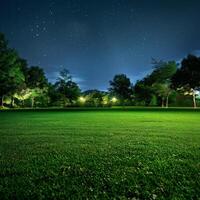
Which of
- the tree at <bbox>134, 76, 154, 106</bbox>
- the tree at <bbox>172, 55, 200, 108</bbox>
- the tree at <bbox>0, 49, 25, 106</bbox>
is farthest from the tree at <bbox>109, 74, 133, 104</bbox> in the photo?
the tree at <bbox>0, 49, 25, 106</bbox>

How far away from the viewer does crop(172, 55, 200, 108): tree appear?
145 ft

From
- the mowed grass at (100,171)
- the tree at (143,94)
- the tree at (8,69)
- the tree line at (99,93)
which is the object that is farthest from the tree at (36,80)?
the mowed grass at (100,171)

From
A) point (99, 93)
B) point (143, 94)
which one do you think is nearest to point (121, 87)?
point (99, 93)

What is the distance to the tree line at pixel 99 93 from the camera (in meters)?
43.5

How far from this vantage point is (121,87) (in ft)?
335

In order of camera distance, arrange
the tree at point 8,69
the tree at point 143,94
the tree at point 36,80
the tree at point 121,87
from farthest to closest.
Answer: the tree at point 121,87, the tree at point 143,94, the tree at point 36,80, the tree at point 8,69

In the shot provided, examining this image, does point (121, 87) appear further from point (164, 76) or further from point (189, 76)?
point (189, 76)

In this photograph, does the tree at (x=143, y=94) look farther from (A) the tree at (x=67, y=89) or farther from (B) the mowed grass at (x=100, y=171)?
(B) the mowed grass at (x=100, y=171)

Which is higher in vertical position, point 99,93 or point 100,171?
point 99,93

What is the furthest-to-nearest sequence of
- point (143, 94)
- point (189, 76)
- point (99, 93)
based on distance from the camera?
point (99, 93) < point (143, 94) < point (189, 76)

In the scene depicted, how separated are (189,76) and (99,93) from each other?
5725 centimetres

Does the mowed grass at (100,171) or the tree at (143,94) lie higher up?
the tree at (143,94)

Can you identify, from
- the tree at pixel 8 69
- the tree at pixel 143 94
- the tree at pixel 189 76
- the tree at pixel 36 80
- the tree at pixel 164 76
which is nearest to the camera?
the tree at pixel 8 69

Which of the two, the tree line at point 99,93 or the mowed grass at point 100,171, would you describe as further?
the tree line at point 99,93
